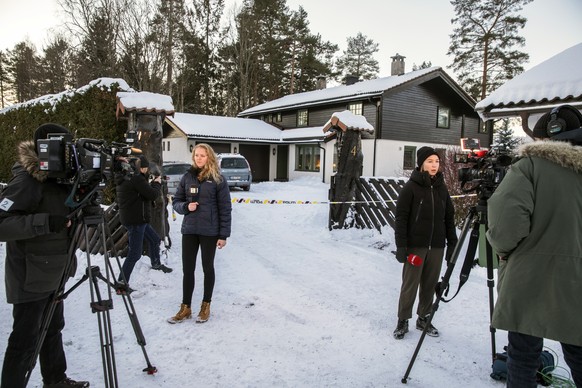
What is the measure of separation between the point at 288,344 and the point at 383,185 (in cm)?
533

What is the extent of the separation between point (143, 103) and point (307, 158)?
19.0 meters

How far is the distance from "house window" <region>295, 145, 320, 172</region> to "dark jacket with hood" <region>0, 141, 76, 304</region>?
852 inches

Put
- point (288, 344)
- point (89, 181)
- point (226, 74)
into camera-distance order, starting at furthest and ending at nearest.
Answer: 1. point (226, 74)
2. point (288, 344)
3. point (89, 181)

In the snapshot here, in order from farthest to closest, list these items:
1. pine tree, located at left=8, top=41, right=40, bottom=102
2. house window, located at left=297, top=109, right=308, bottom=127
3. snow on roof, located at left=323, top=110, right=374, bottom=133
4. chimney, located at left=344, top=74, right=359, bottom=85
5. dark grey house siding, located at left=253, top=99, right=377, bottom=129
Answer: pine tree, located at left=8, top=41, right=40, bottom=102
chimney, located at left=344, top=74, right=359, bottom=85
house window, located at left=297, top=109, right=308, bottom=127
dark grey house siding, located at left=253, top=99, right=377, bottom=129
snow on roof, located at left=323, top=110, right=374, bottom=133

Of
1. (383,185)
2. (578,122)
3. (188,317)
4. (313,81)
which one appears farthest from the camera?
(313,81)

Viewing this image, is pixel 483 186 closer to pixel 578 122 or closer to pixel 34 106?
pixel 578 122

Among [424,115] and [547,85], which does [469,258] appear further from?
[424,115]

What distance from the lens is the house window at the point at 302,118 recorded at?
26.6 meters

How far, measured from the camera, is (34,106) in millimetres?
9695

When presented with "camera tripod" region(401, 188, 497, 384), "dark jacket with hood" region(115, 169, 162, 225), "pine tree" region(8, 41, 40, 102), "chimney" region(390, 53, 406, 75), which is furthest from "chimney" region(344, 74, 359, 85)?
"camera tripod" region(401, 188, 497, 384)

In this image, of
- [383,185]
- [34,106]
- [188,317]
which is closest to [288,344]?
[188,317]

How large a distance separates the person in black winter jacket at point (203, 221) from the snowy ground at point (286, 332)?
1.10 ft

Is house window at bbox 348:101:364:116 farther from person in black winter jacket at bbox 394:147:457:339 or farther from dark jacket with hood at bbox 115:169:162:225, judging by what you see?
person in black winter jacket at bbox 394:147:457:339

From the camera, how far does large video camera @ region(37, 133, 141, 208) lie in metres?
2.29
